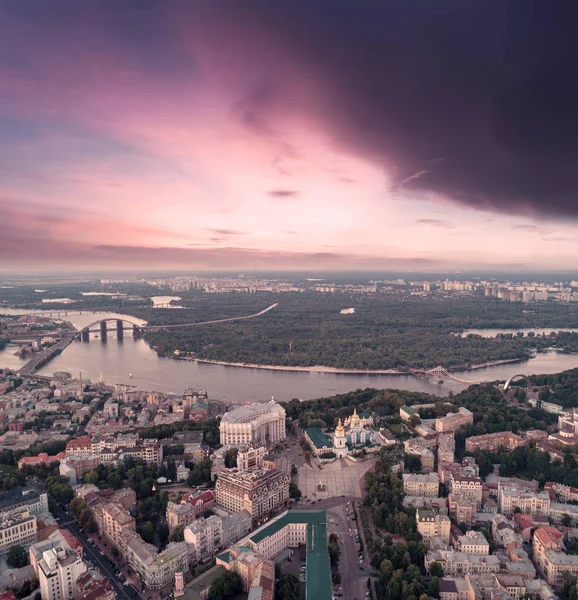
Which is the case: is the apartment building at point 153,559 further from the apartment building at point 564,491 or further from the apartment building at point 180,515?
the apartment building at point 564,491

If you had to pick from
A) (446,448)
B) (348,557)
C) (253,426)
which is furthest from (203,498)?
(446,448)

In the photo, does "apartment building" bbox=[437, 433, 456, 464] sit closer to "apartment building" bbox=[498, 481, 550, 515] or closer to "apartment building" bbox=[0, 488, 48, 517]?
"apartment building" bbox=[498, 481, 550, 515]

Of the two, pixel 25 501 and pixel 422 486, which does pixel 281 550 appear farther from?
pixel 25 501

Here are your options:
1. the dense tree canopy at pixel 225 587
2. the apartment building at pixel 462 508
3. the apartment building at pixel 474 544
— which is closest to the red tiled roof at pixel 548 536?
the apartment building at pixel 474 544

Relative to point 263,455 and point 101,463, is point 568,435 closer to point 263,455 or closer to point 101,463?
point 263,455

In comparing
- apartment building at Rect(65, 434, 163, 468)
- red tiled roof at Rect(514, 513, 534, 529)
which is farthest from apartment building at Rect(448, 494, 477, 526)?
apartment building at Rect(65, 434, 163, 468)

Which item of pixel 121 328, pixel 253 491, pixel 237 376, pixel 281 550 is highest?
pixel 253 491
